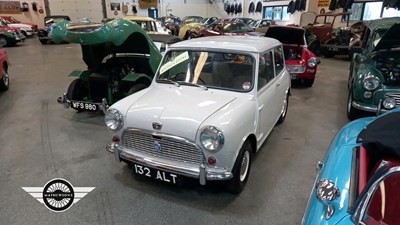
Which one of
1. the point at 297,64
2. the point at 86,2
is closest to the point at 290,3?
the point at 297,64

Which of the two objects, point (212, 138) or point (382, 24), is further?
point (382, 24)

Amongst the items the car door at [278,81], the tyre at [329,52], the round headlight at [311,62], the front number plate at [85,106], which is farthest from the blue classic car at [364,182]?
the tyre at [329,52]

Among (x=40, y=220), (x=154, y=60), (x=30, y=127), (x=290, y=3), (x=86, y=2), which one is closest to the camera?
(x=40, y=220)

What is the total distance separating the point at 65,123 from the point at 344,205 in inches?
176

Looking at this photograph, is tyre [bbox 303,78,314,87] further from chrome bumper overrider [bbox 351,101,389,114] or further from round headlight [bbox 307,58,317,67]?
chrome bumper overrider [bbox 351,101,389,114]

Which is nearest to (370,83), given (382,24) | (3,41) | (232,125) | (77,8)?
(382,24)

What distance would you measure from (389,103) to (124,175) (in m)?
3.74

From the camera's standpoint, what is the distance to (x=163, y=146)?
8.50 feet

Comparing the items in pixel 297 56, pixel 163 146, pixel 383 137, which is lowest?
pixel 163 146

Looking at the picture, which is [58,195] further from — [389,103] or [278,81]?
[389,103]

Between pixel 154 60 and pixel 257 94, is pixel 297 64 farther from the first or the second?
pixel 257 94

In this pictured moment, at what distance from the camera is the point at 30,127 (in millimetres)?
4582

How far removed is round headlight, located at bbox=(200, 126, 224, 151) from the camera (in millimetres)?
2374

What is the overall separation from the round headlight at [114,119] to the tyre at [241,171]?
117 cm
